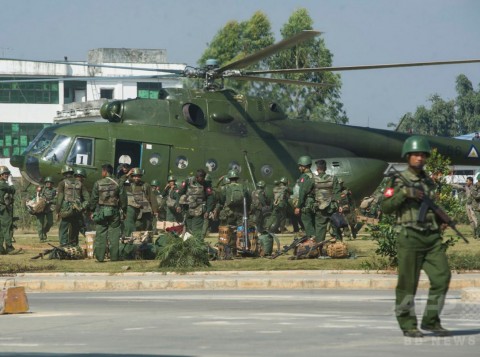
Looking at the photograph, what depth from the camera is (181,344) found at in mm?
10883

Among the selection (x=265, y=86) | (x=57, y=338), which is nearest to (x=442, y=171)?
(x=57, y=338)

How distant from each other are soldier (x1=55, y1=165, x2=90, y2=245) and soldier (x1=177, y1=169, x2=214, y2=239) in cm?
207

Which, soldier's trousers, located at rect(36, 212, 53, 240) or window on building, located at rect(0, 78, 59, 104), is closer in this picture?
soldier's trousers, located at rect(36, 212, 53, 240)

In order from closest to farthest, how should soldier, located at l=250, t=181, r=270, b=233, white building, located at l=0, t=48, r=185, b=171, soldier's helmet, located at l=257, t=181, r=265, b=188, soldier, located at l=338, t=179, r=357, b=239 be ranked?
1. soldier, located at l=338, t=179, r=357, b=239
2. soldier, located at l=250, t=181, r=270, b=233
3. soldier's helmet, located at l=257, t=181, r=265, b=188
4. white building, located at l=0, t=48, r=185, b=171

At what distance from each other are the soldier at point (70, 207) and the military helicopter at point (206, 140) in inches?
217

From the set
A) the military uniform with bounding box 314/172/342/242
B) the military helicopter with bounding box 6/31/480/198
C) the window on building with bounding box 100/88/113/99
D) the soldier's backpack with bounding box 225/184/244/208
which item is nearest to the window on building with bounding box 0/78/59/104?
the window on building with bounding box 100/88/113/99

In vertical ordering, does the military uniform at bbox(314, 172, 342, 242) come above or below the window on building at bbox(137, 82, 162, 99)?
below

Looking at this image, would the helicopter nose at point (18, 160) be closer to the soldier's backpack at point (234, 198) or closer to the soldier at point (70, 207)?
the soldier at point (70, 207)

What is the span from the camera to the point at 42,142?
31.9 m

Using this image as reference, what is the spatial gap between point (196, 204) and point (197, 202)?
0.18 feet

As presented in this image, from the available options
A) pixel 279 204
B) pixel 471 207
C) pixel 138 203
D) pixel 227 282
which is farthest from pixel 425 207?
pixel 279 204

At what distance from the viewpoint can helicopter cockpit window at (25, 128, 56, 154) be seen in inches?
1249

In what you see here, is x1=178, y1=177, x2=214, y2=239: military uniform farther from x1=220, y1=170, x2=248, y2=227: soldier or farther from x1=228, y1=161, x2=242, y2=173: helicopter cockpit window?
x1=228, y1=161, x2=242, y2=173: helicopter cockpit window

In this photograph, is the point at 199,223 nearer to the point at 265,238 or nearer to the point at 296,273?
the point at 265,238
